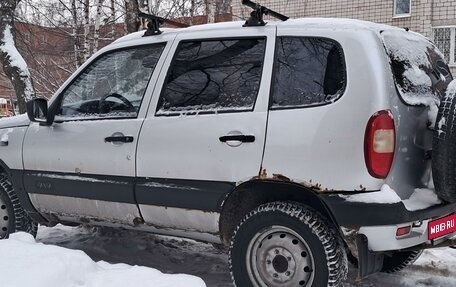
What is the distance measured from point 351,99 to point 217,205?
1162 millimetres

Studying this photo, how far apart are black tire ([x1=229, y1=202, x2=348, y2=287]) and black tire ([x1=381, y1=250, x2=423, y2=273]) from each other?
1.11 metres

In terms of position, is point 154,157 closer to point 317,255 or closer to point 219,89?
point 219,89

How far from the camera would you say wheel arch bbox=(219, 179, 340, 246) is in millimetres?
3400

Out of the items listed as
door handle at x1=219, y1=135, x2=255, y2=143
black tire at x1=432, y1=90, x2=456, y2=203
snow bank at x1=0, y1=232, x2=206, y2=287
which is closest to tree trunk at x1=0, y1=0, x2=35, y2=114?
snow bank at x1=0, y1=232, x2=206, y2=287

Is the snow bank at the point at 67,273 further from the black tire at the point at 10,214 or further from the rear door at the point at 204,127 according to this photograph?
the black tire at the point at 10,214

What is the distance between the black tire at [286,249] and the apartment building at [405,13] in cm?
1239

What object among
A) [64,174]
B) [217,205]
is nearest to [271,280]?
[217,205]

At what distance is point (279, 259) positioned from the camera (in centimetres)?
346

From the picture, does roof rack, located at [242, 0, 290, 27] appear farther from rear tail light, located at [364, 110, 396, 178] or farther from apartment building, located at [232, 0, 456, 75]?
apartment building, located at [232, 0, 456, 75]

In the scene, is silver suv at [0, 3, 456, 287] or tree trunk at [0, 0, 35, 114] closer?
silver suv at [0, 3, 456, 287]

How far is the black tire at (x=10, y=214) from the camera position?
4.93 m

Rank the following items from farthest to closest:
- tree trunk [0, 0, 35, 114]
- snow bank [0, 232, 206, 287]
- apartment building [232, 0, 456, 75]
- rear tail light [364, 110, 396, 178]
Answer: apartment building [232, 0, 456, 75], tree trunk [0, 0, 35, 114], rear tail light [364, 110, 396, 178], snow bank [0, 232, 206, 287]

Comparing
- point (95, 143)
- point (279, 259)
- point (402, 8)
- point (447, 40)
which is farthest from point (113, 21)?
point (279, 259)

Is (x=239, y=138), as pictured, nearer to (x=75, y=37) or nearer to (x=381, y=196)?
(x=381, y=196)
